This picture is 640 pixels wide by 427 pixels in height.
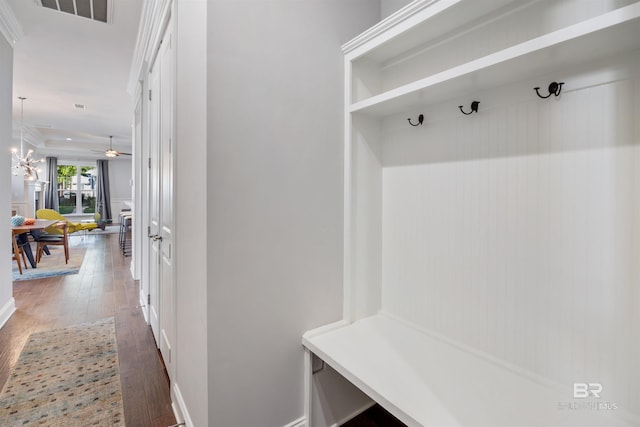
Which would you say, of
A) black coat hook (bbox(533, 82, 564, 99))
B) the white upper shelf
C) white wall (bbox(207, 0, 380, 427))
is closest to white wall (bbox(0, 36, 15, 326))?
white wall (bbox(207, 0, 380, 427))

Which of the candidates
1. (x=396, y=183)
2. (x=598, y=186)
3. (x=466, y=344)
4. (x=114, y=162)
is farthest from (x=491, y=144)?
(x=114, y=162)

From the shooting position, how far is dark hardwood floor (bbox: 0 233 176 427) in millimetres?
1800

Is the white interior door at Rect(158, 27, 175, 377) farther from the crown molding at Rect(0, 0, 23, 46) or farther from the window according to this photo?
the window

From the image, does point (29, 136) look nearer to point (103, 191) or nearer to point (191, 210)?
point (103, 191)

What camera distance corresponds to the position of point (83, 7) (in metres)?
2.43

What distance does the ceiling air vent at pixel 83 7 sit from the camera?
93.4 inches

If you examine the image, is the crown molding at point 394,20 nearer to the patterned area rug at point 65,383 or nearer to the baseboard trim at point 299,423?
the baseboard trim at point 299,423

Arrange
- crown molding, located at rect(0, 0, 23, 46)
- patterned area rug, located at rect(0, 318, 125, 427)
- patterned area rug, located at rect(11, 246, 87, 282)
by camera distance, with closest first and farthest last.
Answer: patterned area rug, located at rect(0, 318, 125, 427), crown molding, located at rect(0, 0, 23, 46), patterned area rug, located at rect(11, 246, 87, 282)

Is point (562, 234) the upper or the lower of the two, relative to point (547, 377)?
upper

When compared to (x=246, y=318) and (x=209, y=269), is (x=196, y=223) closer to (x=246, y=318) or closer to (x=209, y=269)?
(x=209, y=269)

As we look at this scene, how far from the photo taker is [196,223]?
4.25 ft

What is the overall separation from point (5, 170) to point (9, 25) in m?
1.22

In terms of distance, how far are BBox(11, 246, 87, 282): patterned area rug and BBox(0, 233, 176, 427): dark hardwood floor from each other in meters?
0.17

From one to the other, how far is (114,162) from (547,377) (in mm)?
12213
